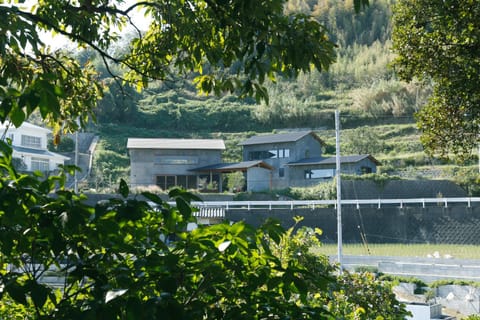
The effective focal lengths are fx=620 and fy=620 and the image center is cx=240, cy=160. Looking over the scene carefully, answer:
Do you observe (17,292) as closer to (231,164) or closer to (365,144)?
(231,164)

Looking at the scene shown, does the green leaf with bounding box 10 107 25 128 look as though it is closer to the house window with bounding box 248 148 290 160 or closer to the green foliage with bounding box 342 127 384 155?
the house window with bounding box 248 148 290 160

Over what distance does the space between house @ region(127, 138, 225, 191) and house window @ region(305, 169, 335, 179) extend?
5.96 metres

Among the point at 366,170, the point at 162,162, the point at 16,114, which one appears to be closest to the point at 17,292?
the point at 16,114

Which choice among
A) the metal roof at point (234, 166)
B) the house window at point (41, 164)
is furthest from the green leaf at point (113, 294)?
the metal roof at point (234, 166)

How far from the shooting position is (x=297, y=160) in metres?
41.0

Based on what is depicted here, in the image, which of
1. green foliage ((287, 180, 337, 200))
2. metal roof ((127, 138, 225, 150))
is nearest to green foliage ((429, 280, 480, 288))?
green foliage ((287, 180, 337, 200))

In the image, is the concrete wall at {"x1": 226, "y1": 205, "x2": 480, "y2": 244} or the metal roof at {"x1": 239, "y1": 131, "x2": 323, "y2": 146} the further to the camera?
the metal roof at {"x1": 239, "y1": 131, "x2": 323, "y2": 146}

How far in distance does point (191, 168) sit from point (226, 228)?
132 ft

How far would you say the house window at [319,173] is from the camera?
38.4 m

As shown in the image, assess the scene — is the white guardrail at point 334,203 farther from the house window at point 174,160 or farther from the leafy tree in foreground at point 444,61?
the leafy tree in foreground at point 444,61

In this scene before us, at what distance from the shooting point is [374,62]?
70.3m

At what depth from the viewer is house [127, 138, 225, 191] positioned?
4097 centimetres

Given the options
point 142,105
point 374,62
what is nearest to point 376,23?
point 374,62

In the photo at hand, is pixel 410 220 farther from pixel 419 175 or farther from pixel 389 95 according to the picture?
pixel 389 95
